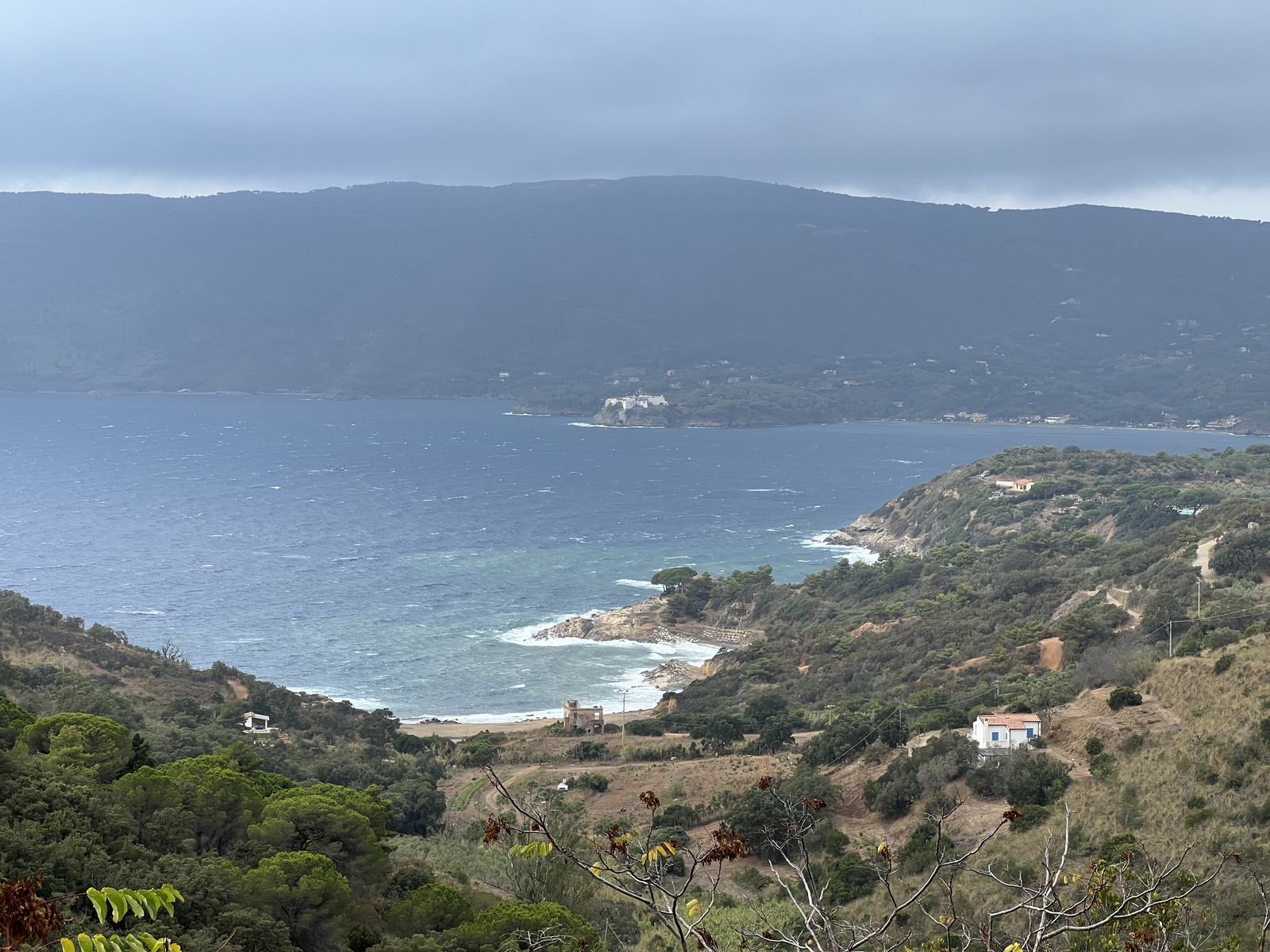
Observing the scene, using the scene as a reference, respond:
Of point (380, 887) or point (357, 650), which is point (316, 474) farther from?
point (380, 887)

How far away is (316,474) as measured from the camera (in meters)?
131

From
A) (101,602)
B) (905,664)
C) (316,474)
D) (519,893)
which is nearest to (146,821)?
(519,893)

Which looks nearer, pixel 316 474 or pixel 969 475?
pixel 969 475

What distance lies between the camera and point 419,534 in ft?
313

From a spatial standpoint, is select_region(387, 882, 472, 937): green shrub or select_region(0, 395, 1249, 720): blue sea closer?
select_region(387, 882, 472, 937): green shrub

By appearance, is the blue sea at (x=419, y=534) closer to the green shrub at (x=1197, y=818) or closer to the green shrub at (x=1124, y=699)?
the green shrub at (x=1124, y=699)

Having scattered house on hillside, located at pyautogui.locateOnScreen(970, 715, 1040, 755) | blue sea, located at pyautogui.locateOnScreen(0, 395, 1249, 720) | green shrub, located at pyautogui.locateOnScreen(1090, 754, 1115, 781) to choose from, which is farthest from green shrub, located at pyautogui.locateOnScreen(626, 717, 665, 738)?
green shrub, located at pyautogui.locateOnScreen(1090, 754, 1115, 781)

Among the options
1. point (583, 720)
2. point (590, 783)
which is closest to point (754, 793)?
point (590, 783)

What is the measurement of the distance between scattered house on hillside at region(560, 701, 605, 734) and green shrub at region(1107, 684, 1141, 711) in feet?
61.4

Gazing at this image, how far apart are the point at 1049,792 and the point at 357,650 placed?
4234cm

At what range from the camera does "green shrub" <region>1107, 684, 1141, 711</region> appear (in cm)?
2745

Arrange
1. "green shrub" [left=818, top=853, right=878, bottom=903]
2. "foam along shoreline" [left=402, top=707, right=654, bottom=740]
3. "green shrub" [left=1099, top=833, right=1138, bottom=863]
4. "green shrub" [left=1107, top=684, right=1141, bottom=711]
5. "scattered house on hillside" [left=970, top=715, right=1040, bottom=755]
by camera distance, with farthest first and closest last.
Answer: "foam along shoreline" [left=402, top=707, right=654, bottom=740] → "green shrub" [left=1107, top=684, right=1141, bottom=711] → "scattered house on hillside" [left=970, top=715, right=1040, bottom=755] → "green shrub" [left=818, top=853, right=878, bottom=903] → "green shrub" [left=1099, top=833, right=1138, bottom=863]

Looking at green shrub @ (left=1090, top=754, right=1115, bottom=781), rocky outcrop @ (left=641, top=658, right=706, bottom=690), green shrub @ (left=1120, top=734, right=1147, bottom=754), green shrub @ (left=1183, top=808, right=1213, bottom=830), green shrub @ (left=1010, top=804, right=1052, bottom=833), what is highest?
green shrub @ (left=1183, top=808, right=1213, bottom=830)

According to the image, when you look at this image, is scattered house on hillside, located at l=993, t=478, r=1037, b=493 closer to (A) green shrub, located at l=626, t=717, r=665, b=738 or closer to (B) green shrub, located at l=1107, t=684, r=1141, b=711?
(A) green shrub, located at l=626, t=717, r=665, b=738
